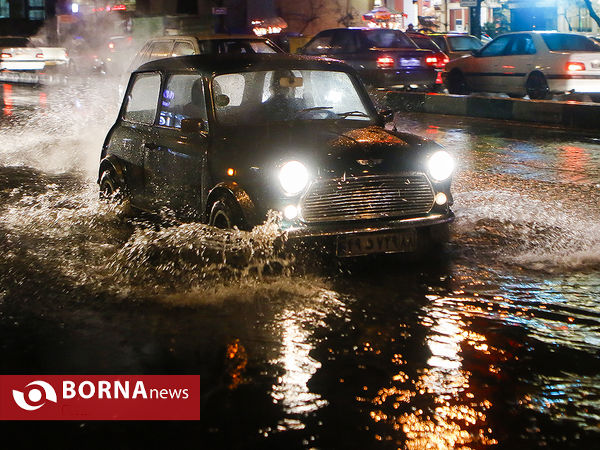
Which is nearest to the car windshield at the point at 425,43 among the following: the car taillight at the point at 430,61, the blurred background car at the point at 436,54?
the blurred background car at the point at 436,54

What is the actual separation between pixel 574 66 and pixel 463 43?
9912 millimetres

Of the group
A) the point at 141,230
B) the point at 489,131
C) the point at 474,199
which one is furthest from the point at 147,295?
the point at 489,131

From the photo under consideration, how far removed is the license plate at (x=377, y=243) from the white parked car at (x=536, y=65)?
13.4 meters

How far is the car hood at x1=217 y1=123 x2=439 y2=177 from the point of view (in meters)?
5.89

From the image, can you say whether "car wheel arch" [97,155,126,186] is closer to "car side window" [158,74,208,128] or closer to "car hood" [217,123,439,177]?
"car side window" [158,74,208,128]

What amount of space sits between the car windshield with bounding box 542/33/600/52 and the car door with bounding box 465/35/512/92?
1.18 m

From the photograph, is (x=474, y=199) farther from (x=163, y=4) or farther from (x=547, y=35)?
(x=163, y=4)

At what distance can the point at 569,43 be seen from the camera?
18.9m

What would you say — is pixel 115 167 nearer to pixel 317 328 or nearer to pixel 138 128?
pixel 138 128

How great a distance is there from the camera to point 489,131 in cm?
1667

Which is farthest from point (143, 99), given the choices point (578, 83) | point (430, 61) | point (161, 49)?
point (430, 61)

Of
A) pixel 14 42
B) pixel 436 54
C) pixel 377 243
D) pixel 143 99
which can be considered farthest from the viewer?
pixel 14 42

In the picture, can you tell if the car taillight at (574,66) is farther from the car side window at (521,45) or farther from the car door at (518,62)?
the car side window at (521,45)

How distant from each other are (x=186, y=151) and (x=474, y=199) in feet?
12.8
